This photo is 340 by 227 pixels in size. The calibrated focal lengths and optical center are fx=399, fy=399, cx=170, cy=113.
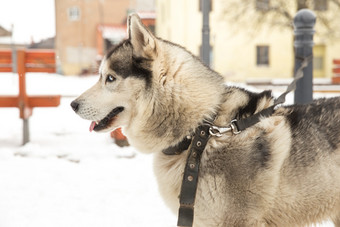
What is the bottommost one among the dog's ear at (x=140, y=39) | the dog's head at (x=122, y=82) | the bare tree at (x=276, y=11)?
the dog's head at (x=122, y=82)

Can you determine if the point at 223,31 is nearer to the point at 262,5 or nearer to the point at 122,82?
the point at 262,5

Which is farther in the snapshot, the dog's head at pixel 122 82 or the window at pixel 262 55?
the window at pixel 262 55

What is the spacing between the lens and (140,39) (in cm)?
241

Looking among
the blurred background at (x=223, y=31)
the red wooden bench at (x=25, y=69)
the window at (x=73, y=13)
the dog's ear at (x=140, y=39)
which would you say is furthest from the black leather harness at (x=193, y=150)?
the window at (x=73, y=13)

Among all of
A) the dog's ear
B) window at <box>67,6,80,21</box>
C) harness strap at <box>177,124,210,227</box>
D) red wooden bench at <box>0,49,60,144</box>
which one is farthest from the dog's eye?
window at <box>67,6,80,21</box>

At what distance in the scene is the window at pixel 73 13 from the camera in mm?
36656

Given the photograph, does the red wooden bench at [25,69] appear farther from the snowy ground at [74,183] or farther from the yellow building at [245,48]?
the yellow building at [245,48]

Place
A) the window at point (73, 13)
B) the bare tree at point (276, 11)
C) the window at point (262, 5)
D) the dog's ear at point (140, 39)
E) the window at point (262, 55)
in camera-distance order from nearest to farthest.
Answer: the dog's ear at point (140, 39)
the bare tree at point (276, 11)
the window at point (262, 5)
the window at point (262, 55)
the window at point (73, 13)

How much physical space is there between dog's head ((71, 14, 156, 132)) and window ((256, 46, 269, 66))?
86.0 ft

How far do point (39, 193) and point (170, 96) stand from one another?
2666 mm

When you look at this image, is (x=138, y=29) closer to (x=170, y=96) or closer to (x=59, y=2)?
(x=170, y=96)

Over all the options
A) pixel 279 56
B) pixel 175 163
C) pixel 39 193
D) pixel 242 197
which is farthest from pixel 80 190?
pixel 279 56

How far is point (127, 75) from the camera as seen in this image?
2.46 m

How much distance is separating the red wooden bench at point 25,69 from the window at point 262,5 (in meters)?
18.0
